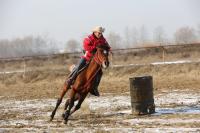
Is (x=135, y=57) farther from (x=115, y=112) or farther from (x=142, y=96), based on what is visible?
(x=142, y=96)

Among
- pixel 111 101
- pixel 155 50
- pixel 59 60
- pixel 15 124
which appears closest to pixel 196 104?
pixel 111 101

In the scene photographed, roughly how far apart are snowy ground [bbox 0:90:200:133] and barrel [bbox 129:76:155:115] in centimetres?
30

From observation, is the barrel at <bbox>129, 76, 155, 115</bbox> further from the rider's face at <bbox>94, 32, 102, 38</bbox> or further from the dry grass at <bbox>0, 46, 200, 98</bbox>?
the dry grass at <bbox>0, 46, 200, 98</bbox>

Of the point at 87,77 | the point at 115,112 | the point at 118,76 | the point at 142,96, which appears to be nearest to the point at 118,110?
the point at 115,112

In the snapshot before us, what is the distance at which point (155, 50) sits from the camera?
38000 millimetres

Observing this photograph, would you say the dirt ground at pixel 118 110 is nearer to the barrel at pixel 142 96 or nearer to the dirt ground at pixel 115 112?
the dirt ground at pixel 115 112

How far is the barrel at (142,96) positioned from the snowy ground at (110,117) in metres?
0.30

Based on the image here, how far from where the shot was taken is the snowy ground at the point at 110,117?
994cm

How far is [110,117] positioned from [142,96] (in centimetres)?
108

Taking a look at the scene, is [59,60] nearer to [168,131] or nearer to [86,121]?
[86,121]

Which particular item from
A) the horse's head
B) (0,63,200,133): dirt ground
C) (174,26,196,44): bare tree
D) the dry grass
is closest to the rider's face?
the horse's head

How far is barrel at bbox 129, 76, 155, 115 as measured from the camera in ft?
39.9

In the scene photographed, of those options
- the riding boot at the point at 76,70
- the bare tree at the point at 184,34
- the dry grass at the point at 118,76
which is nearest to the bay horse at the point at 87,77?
the riding boot at the point at 76,70

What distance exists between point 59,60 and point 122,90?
23.2 metres
